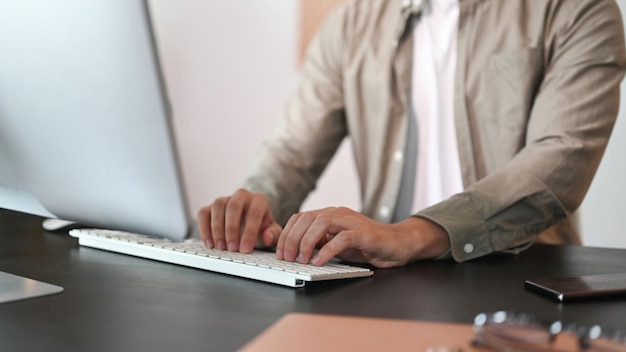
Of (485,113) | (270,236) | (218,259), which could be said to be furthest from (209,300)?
(485,113)

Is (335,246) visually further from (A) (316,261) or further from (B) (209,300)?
(B) (209,300)

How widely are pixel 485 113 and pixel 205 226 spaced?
0.77 metres

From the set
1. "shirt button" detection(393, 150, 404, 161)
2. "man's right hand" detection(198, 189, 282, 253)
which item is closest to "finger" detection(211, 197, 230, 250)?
"man's right hand" detection(198, 189, 282, 253)

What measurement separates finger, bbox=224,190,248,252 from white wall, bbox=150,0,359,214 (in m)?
1.99

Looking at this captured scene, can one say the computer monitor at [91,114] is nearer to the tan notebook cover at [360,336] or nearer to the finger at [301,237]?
the finger at [301,237]

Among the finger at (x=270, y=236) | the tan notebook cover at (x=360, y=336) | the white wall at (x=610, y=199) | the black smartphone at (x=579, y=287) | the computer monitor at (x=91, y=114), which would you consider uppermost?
the white wall at (x=610, y=199)

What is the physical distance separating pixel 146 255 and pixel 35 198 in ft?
0.59

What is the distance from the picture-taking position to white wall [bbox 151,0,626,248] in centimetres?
322

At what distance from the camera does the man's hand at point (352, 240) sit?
3.28 feet

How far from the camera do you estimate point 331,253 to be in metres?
0.99

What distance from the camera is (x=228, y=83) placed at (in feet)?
11.0

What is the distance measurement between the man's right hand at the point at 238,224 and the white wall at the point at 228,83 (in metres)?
1.97

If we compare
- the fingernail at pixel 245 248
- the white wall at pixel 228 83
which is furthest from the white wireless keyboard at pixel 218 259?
the white wall at pixel 228 83

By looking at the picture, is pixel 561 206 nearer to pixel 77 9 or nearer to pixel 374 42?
pixel 374 42
